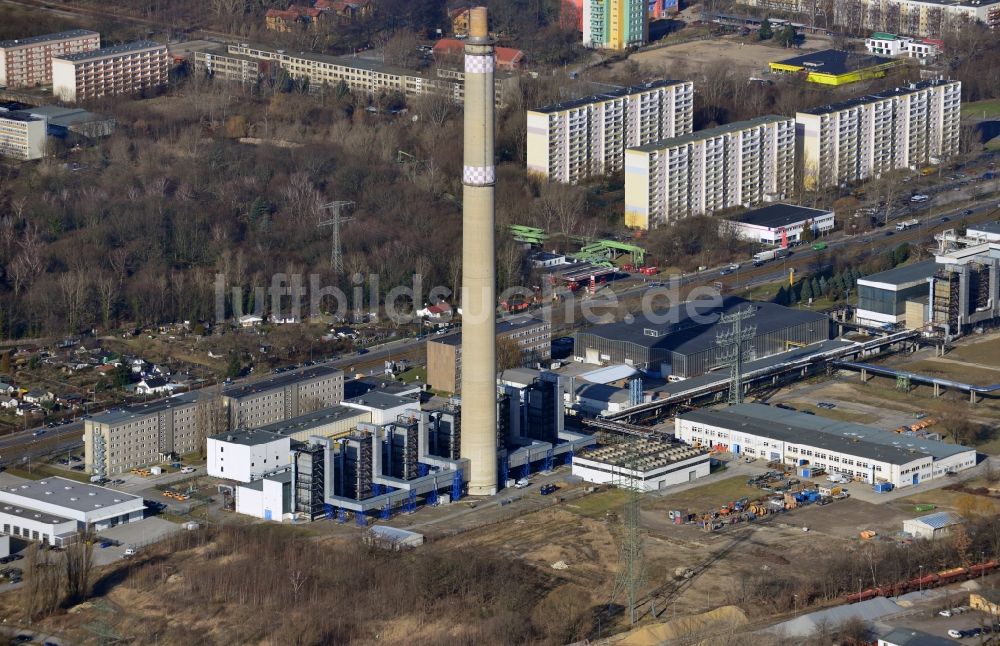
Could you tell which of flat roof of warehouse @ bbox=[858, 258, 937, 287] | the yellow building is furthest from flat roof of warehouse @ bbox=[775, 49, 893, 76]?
flat roof of warehouse @ bbox=[858, 258, 937, 287]

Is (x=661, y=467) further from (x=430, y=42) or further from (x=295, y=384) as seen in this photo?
(x=430, y=42)

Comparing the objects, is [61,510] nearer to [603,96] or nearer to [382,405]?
[382,405]

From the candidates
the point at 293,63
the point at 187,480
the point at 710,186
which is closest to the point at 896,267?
the point at 710,186

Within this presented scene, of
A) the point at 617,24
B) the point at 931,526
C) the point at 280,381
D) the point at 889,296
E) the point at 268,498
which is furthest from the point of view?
the point at 617,24

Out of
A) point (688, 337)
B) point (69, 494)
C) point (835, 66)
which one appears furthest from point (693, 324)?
point (835, 66)

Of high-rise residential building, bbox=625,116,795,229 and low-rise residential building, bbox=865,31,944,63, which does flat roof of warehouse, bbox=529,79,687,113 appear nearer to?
high-rise residential building, bbox=625,116,795,229

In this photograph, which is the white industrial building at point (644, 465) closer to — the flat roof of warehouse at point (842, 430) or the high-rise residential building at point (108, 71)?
the flat roof of warehouse at point (842, 430)
